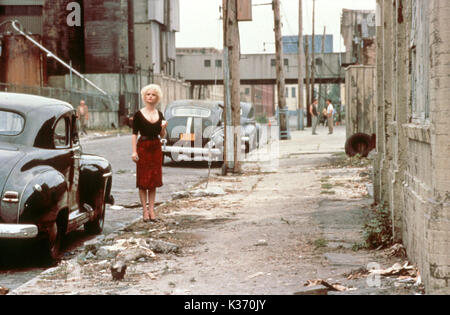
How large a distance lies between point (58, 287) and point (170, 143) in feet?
51.9

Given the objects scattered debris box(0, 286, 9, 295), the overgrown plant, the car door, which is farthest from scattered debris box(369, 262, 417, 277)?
the car door

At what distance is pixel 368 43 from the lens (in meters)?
41.7

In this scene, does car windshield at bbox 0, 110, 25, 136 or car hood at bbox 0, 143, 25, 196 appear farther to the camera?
car windshield at bbox 0, 110, 25, 136

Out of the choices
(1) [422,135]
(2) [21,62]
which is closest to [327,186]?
(1) [422,135]

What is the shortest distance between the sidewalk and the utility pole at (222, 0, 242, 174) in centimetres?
517

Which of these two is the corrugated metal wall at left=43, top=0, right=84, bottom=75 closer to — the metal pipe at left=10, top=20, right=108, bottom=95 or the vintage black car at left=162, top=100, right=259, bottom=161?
the metal pipe at left=10, top=20, right=108, bottom=95

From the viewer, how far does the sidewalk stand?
6.03 meters

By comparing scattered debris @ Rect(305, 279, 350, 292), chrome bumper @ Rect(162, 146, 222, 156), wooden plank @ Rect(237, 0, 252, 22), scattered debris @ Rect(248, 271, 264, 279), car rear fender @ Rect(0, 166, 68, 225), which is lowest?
scattered debris @ Rect(248, 271, 264, 279)

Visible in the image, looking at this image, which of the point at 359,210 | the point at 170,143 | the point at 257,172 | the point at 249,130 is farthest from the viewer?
the point at 249,130

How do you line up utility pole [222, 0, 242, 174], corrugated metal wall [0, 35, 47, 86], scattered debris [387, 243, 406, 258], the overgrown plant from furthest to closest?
corrugated metal wall [0, 35, 47, 86], utility pole [222, 0, 242, 174], the overgrown plant, scattered debris [387, 243, 406, 258]

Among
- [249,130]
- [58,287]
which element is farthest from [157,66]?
[58,287]

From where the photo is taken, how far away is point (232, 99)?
1828 cm

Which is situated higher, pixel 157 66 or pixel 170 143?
pixel 157 66
